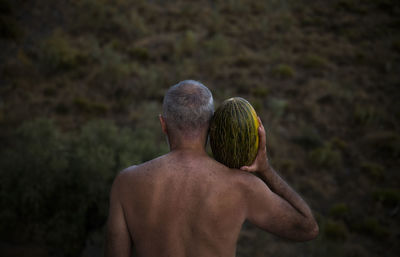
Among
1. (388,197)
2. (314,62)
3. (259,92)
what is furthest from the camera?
(314,62)

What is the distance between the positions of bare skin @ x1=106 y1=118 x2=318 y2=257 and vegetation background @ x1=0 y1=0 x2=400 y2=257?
2638 mm

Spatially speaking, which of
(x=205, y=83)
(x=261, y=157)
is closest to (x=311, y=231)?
(x=261, y=157)

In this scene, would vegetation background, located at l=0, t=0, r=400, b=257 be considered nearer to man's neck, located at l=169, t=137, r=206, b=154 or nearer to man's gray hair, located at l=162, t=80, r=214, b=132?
man's neck, located at l=169, t=137, r=206, b=154

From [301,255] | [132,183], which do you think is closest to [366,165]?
[301,255]

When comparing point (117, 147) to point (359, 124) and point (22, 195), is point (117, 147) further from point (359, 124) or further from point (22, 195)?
point (359, 124)

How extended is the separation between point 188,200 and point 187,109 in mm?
562

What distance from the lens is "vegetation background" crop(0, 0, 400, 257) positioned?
14.9 feet

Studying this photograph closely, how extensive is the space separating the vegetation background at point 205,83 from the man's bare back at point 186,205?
270cm

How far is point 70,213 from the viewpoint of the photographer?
433cm

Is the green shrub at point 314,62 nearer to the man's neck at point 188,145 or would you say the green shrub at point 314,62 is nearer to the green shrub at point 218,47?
the green shrub at point 218,47

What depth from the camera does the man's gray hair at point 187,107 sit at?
6.09 ft

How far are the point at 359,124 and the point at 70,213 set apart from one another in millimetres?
7505

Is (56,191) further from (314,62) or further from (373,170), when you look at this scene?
(314,62)

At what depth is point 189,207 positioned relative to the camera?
6.05ft
